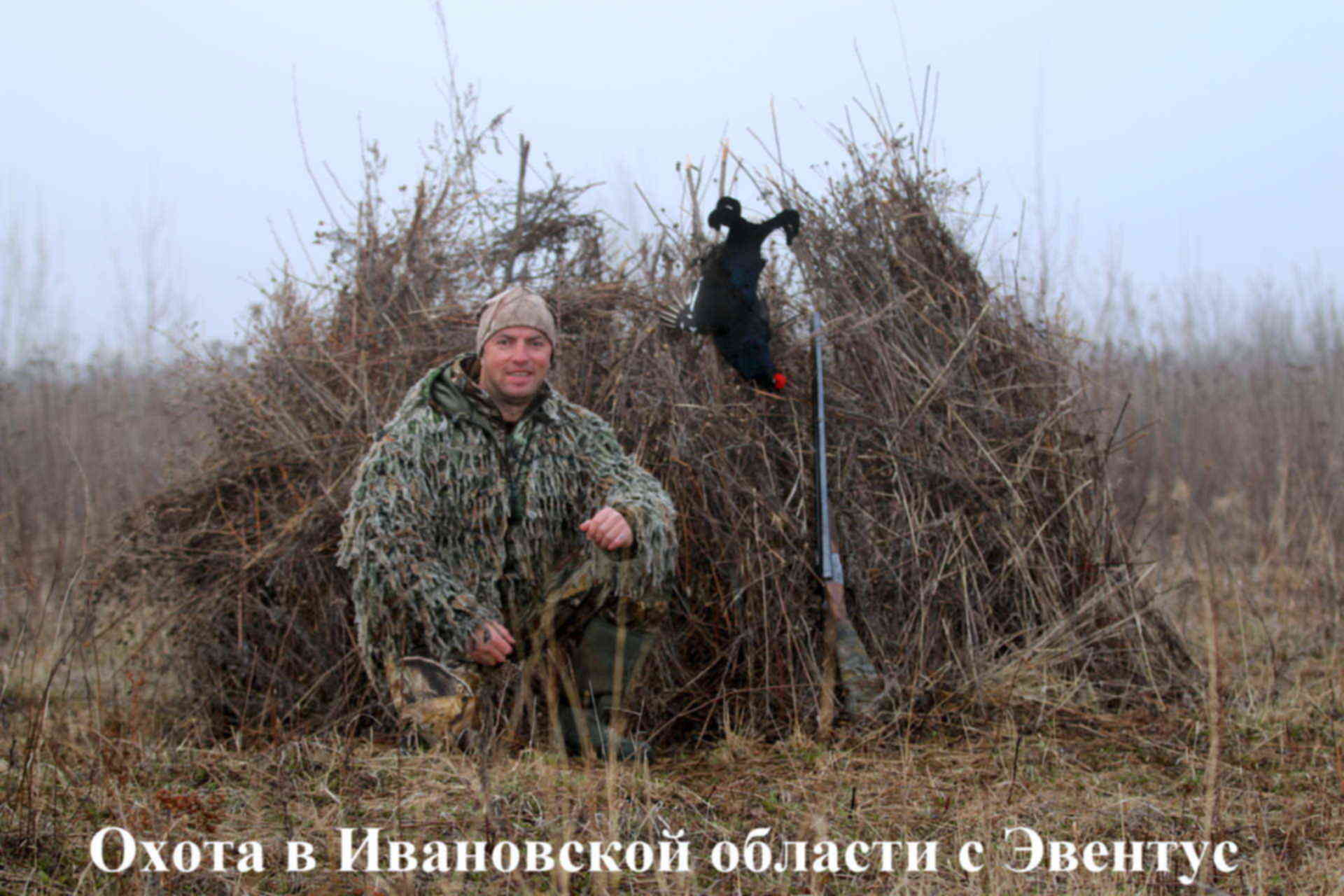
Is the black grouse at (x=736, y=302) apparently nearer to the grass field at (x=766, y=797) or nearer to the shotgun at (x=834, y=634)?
the shotgun at (x=834, y=634)

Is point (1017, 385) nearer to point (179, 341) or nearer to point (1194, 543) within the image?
point (179, 341)

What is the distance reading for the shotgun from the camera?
3.75m

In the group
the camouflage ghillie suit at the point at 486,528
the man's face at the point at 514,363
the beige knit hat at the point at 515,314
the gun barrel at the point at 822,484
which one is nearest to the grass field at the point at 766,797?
the camouflage ghillie suit at the point at 486,528

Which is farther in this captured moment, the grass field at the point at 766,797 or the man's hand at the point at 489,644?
the man's hand at the point at 489,644

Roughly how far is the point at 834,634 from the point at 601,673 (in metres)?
0.92

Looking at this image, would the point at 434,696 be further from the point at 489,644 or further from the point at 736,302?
the point at 736,302

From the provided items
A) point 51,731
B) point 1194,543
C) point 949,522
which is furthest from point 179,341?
point 1194,543

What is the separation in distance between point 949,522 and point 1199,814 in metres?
1.42

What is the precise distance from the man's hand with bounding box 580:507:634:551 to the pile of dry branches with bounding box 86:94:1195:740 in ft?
2.66

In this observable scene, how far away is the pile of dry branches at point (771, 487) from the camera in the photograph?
3.95 m

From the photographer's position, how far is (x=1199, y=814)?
2984 millimetres

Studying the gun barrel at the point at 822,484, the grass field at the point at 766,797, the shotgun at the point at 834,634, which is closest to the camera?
the grass field at the point at 766,797

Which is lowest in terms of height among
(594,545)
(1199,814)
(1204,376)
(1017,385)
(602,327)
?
(1199,814)

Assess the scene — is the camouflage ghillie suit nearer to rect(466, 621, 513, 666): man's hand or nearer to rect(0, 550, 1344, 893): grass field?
rect(466, 621, 513, 666): man's hand
